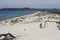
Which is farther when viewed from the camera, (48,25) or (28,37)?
(48,25)

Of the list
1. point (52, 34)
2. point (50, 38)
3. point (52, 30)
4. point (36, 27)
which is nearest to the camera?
point (50, 38)

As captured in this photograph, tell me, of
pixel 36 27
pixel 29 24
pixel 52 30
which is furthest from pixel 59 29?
pixel 29 24

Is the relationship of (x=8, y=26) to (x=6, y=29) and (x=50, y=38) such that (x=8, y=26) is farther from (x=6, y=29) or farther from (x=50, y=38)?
(x=50, y=38)

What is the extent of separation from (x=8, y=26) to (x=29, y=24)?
377mm

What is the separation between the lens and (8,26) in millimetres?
2936

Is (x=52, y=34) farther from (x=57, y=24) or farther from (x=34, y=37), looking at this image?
(x=57, y=24)

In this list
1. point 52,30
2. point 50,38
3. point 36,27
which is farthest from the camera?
point 36,27

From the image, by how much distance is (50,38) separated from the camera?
2307 millimetres

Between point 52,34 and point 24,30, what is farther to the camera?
point 24,30

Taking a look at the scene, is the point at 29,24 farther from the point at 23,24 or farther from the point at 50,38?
the point at 50,38

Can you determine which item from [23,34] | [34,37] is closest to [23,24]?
[23,34]

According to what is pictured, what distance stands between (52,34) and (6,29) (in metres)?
0.77

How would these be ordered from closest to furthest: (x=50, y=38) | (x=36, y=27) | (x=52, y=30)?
(x=50, y=38)
(x=52, y=30)
(x=36, y=27)

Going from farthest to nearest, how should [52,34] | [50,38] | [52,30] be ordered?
[52,30]
[52,34]
[50,38]
